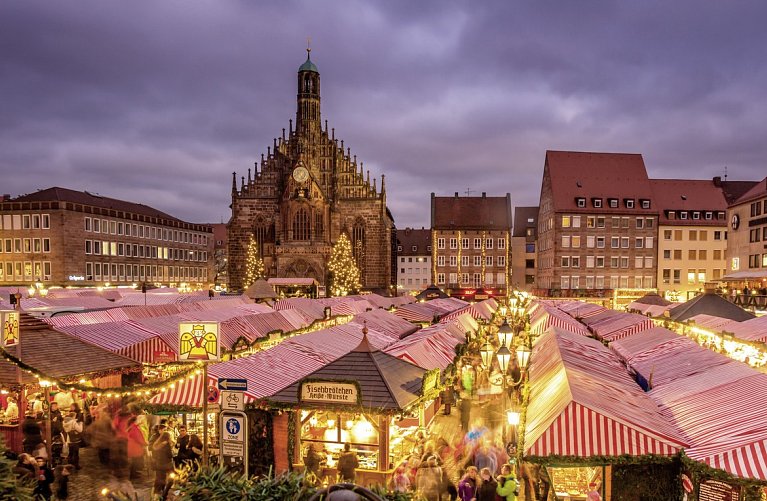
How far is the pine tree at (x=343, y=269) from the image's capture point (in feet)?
182

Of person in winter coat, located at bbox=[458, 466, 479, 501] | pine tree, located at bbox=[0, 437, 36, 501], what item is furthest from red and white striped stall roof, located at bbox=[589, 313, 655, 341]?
pine tree, located at bbox=[0, 437, 36, 501]

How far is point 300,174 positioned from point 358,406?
5063 cm

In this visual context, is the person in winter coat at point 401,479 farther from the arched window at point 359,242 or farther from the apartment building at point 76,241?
the arched window at point 359,242

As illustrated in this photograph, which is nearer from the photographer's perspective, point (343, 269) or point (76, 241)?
point (343, 269)

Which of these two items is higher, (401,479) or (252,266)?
(252,266)

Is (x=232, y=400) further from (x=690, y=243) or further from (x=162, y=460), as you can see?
(x=690, y=243)

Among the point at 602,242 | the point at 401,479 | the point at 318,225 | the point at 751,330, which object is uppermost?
the point at 318,225

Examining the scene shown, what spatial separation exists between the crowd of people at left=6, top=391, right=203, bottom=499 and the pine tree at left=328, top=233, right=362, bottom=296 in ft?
139

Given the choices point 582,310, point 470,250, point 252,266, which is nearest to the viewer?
point 582,310

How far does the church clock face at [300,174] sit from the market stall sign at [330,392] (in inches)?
1972

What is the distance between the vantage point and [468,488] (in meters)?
8.67

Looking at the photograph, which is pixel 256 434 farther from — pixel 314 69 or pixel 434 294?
pixel 314 69

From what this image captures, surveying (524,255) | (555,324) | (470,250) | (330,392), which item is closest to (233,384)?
(330,392)

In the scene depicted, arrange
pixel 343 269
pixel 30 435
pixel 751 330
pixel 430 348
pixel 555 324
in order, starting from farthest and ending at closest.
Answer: pixel 343 269 < pixel 555 324 < pixel 430 348 < pixel 751 330 < pixel 30 435
